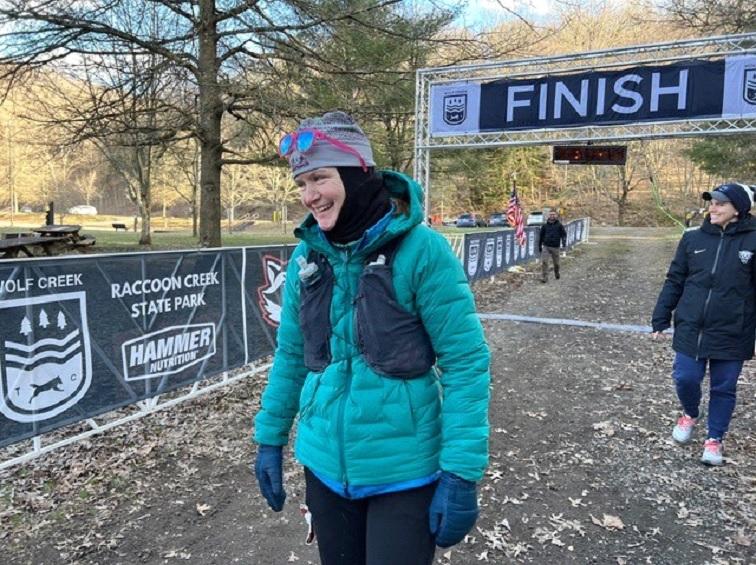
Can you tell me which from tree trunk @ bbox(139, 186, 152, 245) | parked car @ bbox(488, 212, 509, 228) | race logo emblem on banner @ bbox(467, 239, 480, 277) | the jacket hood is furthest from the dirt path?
parked car @ bbox(488, 212, 509, 228)

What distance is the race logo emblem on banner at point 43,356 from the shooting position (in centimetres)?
394

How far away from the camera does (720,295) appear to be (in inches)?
163

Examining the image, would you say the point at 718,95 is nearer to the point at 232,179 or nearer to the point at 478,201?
the point at 232,179

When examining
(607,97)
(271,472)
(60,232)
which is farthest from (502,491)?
(60,232)

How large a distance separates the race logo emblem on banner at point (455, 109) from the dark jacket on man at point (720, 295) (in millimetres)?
8228

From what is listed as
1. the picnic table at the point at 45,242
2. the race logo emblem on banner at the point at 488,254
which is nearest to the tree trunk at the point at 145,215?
the picnic table at the point at 45,242

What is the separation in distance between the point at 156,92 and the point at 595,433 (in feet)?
32.7

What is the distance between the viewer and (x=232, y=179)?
5019 centimetres

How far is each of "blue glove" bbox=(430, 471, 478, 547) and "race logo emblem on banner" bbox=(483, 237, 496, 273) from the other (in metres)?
13.6

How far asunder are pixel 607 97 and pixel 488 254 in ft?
18.7

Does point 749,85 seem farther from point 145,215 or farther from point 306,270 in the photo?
point 145,215

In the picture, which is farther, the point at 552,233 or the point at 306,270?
the point at 552,233

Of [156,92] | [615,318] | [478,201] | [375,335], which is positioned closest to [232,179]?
[478,201]

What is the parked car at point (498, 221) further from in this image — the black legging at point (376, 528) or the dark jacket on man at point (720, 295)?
the black legging at point (376, 528)
